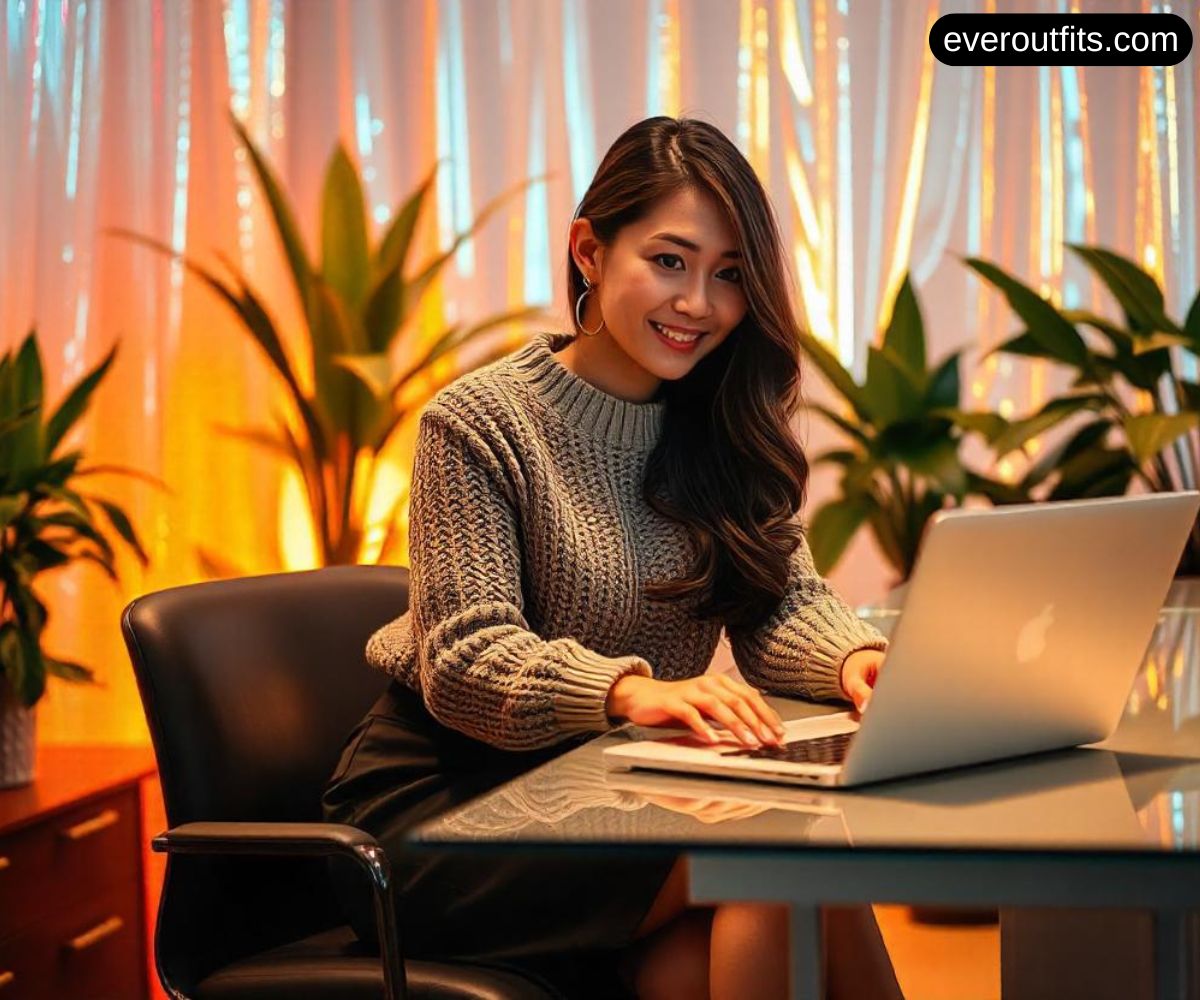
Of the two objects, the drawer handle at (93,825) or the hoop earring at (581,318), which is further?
the drawer handle at (93,825)

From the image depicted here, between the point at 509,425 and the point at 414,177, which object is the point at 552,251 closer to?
the point at 414,177

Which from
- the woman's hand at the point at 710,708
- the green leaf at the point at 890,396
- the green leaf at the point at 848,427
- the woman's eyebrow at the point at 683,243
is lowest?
the woman's hand at the point at 710,708

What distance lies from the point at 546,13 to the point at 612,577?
8.91ft

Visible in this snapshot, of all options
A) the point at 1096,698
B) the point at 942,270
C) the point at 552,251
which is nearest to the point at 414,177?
the point at 552,251

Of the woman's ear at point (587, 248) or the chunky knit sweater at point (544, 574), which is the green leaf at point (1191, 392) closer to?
the chunky knit sweater at point (544, 574)

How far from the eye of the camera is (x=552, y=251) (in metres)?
4.16

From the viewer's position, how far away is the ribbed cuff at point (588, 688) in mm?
1448

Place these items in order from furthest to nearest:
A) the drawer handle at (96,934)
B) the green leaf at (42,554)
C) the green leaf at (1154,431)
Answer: the green leaf at (1154,431) → the green leaf at (42,554) → the drawer handle at (96,934)

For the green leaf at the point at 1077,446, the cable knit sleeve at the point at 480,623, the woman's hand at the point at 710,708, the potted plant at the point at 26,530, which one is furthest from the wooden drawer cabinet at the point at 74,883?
the green leaf at the point at 1077,446

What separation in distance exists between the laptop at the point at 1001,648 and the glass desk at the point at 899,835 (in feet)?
0.09

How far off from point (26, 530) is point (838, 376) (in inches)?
65.3

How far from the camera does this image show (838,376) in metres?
3.47

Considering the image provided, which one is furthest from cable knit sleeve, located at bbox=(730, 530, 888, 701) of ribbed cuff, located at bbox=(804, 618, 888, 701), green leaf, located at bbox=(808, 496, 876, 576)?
green leaf, located at bbox=(808, 496, 876, 576)

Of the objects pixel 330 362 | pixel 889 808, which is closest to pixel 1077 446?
pixel 330 362
